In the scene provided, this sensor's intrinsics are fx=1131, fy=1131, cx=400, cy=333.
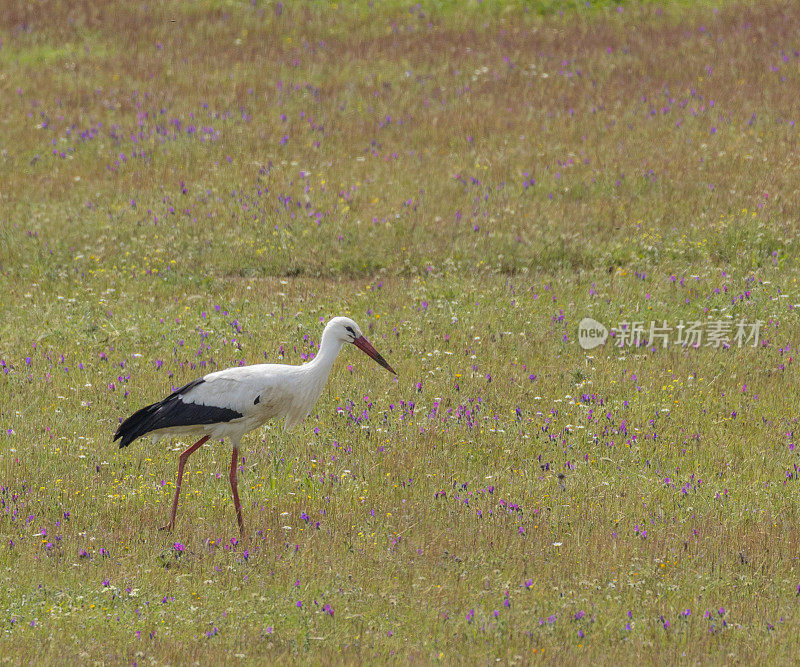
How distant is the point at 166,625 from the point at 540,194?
12.6 m

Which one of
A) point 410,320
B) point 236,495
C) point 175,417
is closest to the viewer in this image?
point 236,495

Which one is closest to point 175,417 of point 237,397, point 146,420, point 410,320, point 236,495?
point 146,420

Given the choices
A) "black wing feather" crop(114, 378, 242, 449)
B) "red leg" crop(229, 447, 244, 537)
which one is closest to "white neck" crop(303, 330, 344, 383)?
"black wing feather" crop(114, 378, 242, 449)

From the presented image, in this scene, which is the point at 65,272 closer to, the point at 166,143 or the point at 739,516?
the point at 166,143

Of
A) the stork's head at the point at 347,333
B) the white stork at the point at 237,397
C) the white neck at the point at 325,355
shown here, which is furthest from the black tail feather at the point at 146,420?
the stork's head at the point at 347,333

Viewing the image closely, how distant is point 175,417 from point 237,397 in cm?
52

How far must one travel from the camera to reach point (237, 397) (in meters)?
9.13

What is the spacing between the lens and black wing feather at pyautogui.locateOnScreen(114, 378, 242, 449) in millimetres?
9102

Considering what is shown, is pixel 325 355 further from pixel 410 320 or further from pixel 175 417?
pixel 410 320

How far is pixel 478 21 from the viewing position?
1049 inches

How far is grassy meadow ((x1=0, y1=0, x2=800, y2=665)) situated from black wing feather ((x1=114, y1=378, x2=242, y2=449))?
59cm

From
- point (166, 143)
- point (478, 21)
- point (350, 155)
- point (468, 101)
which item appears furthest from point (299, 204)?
point (478, 21)

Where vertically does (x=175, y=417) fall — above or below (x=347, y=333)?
below

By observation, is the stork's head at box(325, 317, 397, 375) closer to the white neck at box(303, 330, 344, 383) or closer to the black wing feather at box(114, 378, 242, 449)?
the white neck at box(303, 330, 344, 383)
